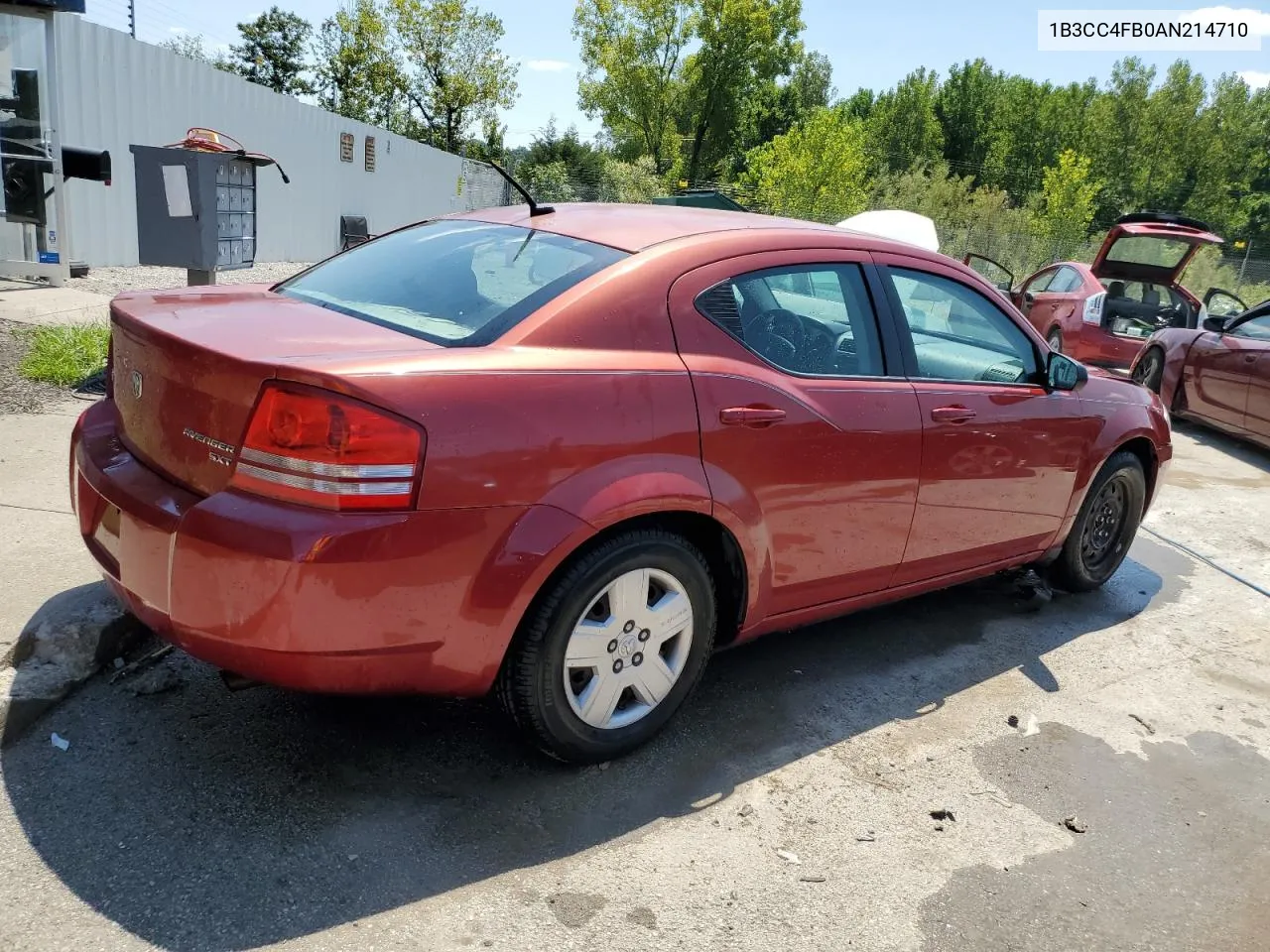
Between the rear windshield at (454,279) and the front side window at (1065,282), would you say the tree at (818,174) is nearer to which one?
the front side window at (1065,282)

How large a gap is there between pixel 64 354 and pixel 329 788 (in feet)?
16.8

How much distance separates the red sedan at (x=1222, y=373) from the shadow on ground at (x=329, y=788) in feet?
20.2

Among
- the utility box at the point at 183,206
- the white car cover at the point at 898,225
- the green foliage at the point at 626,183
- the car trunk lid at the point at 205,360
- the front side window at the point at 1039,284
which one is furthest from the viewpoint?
the green foliage at the point at 626,183

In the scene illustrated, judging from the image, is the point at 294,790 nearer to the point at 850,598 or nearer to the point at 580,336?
the point at 580,336

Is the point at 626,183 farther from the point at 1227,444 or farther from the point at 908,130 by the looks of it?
the point at 908,130

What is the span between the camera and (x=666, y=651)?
313cm

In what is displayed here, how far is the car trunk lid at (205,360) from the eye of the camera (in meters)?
2.52

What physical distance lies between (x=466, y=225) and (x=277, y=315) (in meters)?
0.93

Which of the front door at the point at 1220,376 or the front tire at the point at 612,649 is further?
the front door at the point at 1220,376

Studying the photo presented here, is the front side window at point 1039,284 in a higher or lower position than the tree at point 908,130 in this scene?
lower

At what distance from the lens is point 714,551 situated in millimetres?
3221

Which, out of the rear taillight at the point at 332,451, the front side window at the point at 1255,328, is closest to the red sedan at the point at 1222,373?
the front side window at the point at 1255,328

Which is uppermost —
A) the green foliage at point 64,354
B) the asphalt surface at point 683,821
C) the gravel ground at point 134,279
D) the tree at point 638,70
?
the tree at point 638,70

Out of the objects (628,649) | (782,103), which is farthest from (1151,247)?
(782,103)
